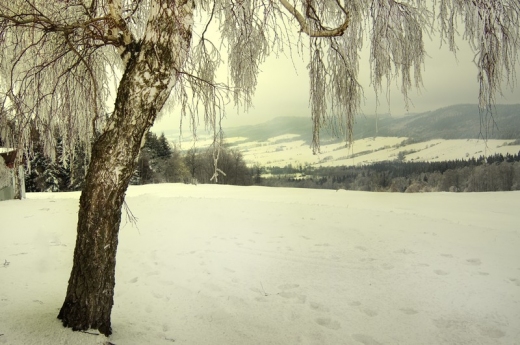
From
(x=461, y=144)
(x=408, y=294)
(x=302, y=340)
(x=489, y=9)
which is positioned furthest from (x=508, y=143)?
(x=302, y=340)

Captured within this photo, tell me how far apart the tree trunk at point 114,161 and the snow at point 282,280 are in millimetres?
237

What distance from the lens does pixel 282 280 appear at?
386cm

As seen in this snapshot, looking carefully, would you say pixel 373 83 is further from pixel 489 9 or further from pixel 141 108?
pixel 141 108

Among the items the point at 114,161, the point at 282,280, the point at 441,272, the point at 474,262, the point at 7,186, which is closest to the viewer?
the point at 114,161

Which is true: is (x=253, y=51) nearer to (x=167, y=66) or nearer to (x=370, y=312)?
(x=167, y=66)

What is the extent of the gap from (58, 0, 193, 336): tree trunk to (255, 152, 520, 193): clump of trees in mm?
11223

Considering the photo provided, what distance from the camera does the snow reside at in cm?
267

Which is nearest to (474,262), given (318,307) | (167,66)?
(318,307)

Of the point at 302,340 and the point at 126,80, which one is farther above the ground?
A: the point at 126,80

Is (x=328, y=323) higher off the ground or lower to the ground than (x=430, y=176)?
lower

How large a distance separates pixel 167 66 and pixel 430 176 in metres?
11.9

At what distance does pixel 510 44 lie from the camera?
7.59ft

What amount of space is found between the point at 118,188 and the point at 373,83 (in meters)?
2.35

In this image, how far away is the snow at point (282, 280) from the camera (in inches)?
105
